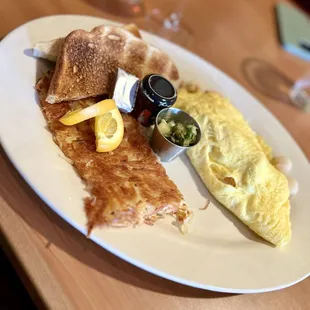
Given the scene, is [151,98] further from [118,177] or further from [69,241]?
[69,241]

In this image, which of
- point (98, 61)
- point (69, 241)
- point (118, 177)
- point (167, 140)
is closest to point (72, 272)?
point (69, 241)

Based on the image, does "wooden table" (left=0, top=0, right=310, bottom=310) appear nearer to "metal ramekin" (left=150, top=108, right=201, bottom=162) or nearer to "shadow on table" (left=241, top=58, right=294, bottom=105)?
"metal ramekin" (left=150, top=108, right=201, bottom=162)

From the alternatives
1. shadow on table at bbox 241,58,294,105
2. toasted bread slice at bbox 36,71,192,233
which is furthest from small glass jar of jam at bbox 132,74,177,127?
shadow on table at bbox 241,58,294,105

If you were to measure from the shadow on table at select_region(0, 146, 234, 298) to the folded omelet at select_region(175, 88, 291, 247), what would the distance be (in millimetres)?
550

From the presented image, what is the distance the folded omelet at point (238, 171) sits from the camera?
1981 mm

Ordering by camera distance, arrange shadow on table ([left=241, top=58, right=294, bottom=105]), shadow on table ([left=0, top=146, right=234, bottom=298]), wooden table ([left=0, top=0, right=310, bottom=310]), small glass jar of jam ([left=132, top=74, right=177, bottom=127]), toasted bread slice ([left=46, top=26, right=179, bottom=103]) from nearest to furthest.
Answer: wooden table ([left=0, top=0, right=310, bottom=310])
shadow on table ([left=0, top=146, right=234, bottom=298])
toasted bread slice ([left=46, top=26, right=179, bottom=103])
small glass jar of jam ([left=132, top=74, right=177, bottom=127])
shadow on table ([left=241, top=58, right=294, bottom=105])

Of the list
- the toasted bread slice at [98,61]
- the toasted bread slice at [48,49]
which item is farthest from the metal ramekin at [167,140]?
the toasted bread slice at [48,49]

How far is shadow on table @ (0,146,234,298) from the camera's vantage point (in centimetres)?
154

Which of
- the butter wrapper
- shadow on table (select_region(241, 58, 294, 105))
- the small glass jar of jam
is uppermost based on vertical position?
the butter wrapper

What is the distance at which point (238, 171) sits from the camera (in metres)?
2.13

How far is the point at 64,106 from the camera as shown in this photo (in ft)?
6.36

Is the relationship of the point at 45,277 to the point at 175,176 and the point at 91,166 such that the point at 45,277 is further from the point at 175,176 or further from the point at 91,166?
the point at 175,176

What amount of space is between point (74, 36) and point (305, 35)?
2.53 m

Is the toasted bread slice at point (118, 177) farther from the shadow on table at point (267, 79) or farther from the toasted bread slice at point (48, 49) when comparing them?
the shadow on table at point (267, 79)
